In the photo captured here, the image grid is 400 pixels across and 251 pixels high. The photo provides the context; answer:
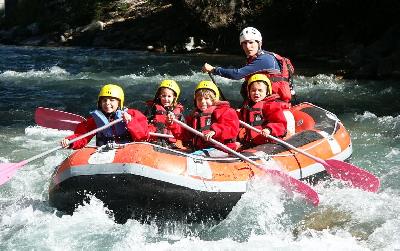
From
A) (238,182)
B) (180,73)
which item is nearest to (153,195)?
(238,182)

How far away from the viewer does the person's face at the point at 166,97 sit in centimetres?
653

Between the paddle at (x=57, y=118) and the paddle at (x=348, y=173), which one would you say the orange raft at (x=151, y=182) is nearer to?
the paddle at (x=348, y=173)

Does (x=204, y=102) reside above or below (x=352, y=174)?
above

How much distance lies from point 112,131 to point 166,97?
818 mm

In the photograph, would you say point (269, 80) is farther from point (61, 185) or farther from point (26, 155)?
point (26, 155)

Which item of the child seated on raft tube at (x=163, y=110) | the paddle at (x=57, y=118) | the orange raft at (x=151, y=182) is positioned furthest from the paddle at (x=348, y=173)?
the paddle at (x=57, y=118)

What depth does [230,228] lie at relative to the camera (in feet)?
18.6

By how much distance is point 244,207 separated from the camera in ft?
18.5

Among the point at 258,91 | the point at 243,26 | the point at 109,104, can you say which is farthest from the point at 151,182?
the point at 243,26

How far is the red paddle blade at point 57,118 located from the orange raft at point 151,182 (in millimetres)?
1156

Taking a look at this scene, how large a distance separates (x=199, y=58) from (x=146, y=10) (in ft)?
37.1

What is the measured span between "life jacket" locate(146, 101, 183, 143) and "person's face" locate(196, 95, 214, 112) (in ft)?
0.86

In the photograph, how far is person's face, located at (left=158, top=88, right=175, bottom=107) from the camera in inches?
257

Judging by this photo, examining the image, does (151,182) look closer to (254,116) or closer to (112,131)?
(112,131)
